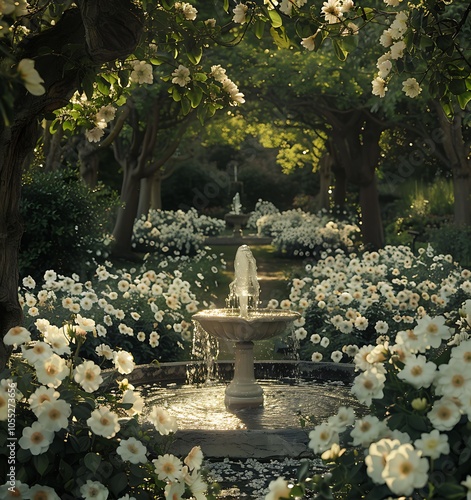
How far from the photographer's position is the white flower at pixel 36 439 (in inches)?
128

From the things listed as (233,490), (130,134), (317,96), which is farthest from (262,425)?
(130,134)

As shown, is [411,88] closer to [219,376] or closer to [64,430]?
[64,430]

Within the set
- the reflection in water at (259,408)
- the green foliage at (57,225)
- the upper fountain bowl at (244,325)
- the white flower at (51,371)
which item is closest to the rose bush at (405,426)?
the white flower at (51,371)

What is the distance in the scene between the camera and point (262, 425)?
21.7 feet

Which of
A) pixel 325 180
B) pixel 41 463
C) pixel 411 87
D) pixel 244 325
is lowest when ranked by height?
pixel 41 463

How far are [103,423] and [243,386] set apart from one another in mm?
3949

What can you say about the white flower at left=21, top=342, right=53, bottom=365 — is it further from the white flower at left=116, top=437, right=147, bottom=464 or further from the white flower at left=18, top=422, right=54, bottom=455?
the white flower at left=116, top=437, right=147, bottom=464

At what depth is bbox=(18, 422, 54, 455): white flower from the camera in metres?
3.26

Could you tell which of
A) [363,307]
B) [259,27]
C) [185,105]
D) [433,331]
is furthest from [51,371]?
[363,307]

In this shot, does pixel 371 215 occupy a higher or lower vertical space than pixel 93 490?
higher

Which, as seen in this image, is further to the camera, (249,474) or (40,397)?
(249,474)

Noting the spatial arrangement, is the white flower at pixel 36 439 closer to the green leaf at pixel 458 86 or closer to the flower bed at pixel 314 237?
the green leaf at pixel 458 86

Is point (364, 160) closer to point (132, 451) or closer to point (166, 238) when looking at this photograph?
point (166, 238)

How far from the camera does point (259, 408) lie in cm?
720
